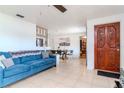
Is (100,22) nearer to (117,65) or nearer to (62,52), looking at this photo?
(117,65)

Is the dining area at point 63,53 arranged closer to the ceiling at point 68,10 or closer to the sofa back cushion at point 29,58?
the sofa back cushion at point 29,58

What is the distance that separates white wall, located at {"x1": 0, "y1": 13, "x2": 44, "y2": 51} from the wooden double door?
344 cm

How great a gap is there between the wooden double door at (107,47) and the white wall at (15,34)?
3442mm

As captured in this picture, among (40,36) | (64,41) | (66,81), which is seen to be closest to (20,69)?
(66,81)

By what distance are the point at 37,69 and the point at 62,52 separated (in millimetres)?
4910

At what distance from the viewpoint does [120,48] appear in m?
4.30

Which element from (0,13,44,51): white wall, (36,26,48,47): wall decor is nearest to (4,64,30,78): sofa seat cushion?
(0,13,44,51): white wall

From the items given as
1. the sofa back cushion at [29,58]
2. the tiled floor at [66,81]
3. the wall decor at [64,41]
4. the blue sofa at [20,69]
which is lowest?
the tiled floor at [66,81]

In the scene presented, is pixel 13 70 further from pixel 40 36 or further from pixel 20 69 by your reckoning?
pixel 40 36

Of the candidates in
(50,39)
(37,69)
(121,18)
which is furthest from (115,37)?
(50,39)

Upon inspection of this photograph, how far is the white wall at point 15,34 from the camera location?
439 centimetres

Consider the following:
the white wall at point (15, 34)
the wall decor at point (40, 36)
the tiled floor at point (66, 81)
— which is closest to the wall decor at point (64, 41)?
the wall decor at point (40, 36)

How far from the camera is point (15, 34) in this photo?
16.3ft

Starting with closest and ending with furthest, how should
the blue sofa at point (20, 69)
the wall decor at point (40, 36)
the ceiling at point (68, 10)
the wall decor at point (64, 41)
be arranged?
1. the blue sofa at point (20, 69)
2. the ceiling at point (68, 10)
3. the wall decor at point (40, 36)
4. the wall decor at point (64, 41)
